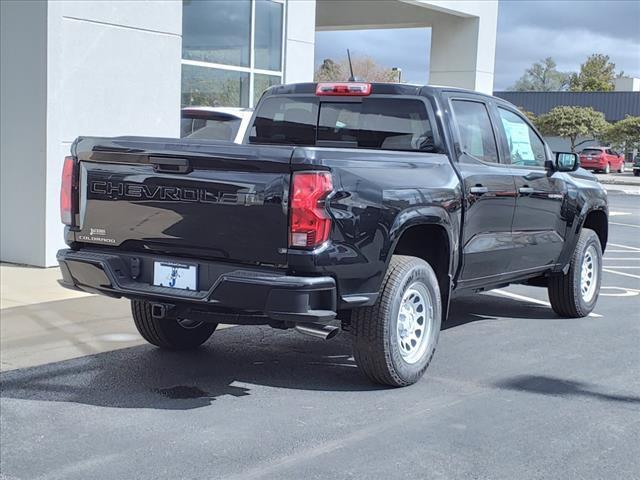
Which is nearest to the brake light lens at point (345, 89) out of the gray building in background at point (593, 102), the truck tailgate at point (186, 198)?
the truck tailgate at point (186, 198)

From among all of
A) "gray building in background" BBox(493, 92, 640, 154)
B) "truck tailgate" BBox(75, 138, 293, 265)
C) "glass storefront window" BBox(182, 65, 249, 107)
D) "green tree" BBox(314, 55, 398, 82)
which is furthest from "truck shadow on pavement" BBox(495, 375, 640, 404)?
"gray building in background" BBox(493, 92, 640, 154)

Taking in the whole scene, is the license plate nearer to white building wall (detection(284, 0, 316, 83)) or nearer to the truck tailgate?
the truck tailgate

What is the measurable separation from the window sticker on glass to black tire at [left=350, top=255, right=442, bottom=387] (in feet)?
6.26

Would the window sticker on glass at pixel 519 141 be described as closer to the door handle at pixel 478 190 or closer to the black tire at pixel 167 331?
the door handle at pixel 478 190

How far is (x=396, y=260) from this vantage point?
18.6ft

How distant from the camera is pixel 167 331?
260 inches

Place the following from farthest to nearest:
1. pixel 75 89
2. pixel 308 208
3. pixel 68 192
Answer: pixel 75 89
pixel 68 192
pixel 308 208

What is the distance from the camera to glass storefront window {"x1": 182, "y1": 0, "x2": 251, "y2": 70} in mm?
12570

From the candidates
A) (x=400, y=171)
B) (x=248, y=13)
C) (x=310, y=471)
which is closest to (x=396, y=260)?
(x=400, y=171)

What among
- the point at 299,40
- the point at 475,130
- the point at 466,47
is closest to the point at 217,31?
the point at 299,40

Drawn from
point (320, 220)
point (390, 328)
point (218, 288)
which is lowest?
point (390, 328)

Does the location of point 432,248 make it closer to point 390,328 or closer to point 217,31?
point 390,328

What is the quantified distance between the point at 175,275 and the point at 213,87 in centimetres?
815

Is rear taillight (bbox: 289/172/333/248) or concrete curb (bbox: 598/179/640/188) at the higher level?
rear taillight (bbox: 289/172/333/248)
